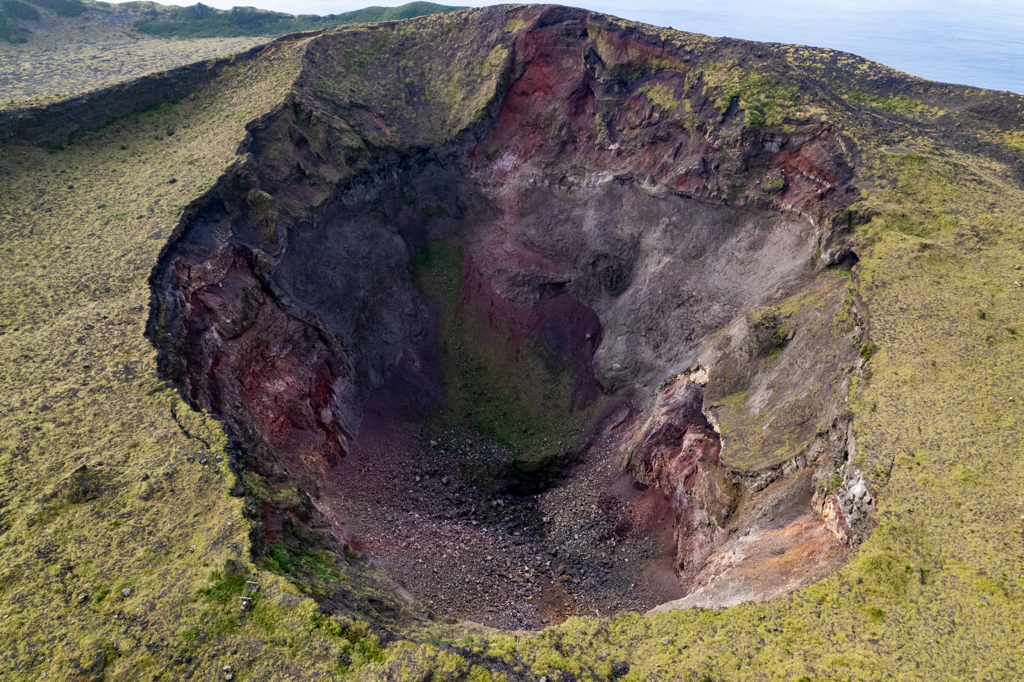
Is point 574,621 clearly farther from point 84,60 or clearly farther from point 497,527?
point 84,60

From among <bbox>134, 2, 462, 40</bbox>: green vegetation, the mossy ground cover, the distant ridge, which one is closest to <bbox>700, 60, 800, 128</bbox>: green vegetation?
the distant ridge

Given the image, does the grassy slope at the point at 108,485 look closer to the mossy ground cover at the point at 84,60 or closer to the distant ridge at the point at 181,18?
the mossy ground cover at the point at 84,60

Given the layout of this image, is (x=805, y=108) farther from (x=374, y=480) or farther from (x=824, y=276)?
(x=374, y=480)

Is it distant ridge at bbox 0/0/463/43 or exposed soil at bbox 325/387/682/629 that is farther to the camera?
distant ridge at bbox 0/0/463/43

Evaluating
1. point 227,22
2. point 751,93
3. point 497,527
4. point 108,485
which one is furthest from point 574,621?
point 227,22

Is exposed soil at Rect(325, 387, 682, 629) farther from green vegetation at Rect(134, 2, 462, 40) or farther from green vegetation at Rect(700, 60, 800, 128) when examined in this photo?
green vegetation at Rect(134, 2, 462, 40)

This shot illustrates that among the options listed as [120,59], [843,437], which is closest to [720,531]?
[843,437]

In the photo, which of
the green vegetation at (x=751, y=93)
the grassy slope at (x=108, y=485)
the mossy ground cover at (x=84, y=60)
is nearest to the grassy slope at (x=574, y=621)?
the grassy slope at (x=108, y=485)
